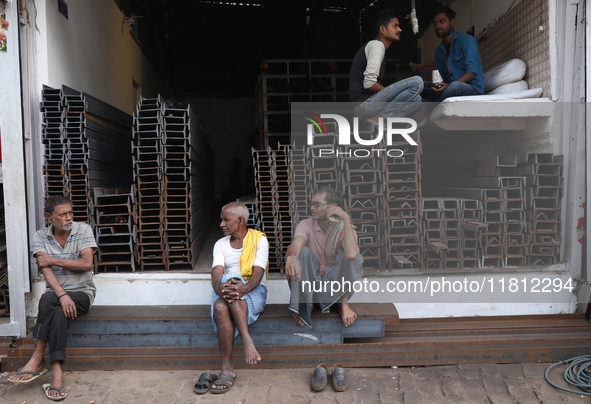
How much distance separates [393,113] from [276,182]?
1.48 metres

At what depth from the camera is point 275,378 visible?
11.6ft

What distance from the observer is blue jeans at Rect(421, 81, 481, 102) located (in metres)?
4.66

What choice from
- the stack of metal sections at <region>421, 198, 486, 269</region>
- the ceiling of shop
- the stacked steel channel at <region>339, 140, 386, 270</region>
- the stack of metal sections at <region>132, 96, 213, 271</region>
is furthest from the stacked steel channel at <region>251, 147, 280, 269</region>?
the ceiling of shop

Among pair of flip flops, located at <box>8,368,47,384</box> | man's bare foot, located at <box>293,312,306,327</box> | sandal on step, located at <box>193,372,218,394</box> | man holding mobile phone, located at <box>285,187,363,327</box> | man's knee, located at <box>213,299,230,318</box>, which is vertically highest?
man holding mobile phone, located at <box>285,187,363,327</box>

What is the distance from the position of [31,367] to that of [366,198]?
11.2ft

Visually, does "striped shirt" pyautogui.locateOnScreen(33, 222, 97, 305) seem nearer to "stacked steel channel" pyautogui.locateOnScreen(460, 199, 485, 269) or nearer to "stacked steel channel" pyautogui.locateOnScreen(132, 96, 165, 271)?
"stacked steel channel" pyautogui.locateOnScreen(132, 96, 165, 271)

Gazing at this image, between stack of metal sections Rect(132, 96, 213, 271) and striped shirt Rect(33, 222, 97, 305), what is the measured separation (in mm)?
846

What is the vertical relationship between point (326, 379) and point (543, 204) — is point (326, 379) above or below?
below

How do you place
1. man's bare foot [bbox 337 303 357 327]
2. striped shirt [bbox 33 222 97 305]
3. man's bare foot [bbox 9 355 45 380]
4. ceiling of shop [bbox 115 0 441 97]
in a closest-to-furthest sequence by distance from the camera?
man's bare foot [bbox 9 355 45 380]
striped shirt [bbox 33 222 97 305]
man's bare foot [bbox 337 303 357 327]
ceiling of shop [bbox 115 0 441 97]

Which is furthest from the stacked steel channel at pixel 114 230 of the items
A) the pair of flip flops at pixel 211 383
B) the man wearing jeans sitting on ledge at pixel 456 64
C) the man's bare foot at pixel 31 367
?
the man wearing jeans sitting on ledge at pixel 456 64

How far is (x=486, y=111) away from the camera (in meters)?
4.57

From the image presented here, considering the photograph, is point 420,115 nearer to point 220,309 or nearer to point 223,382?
point 220,309

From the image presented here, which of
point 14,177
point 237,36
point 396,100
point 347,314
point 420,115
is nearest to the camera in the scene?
point 347,314

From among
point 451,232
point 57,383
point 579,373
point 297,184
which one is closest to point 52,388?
point 57,383
